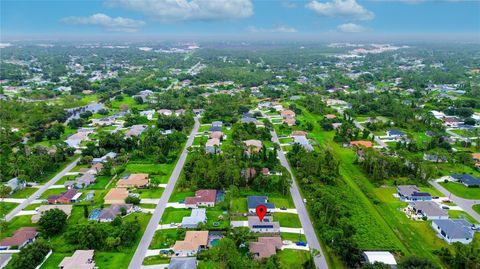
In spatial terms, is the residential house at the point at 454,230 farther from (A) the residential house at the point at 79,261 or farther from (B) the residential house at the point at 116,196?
(B) the residential house at the point at 116,196

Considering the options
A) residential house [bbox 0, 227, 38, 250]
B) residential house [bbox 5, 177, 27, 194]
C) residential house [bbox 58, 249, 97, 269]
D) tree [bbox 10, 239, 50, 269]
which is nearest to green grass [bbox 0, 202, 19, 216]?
residential house [bbox 5, 177, 27, 194]

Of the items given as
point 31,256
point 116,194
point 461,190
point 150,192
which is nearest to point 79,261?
point 31,256

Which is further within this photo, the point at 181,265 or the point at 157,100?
A: the point at 157,100

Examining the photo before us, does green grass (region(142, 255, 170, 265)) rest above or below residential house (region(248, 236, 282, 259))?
below

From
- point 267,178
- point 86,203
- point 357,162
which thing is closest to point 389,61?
point 357,162

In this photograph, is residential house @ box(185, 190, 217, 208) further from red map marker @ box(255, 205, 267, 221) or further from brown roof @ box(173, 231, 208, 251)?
brown roof @ box(173, 231, 208, 251)

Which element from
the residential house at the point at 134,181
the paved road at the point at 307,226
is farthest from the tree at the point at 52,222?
the paved road at the point at 307,226

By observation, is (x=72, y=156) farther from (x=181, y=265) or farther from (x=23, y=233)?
(x=181, y=265)
